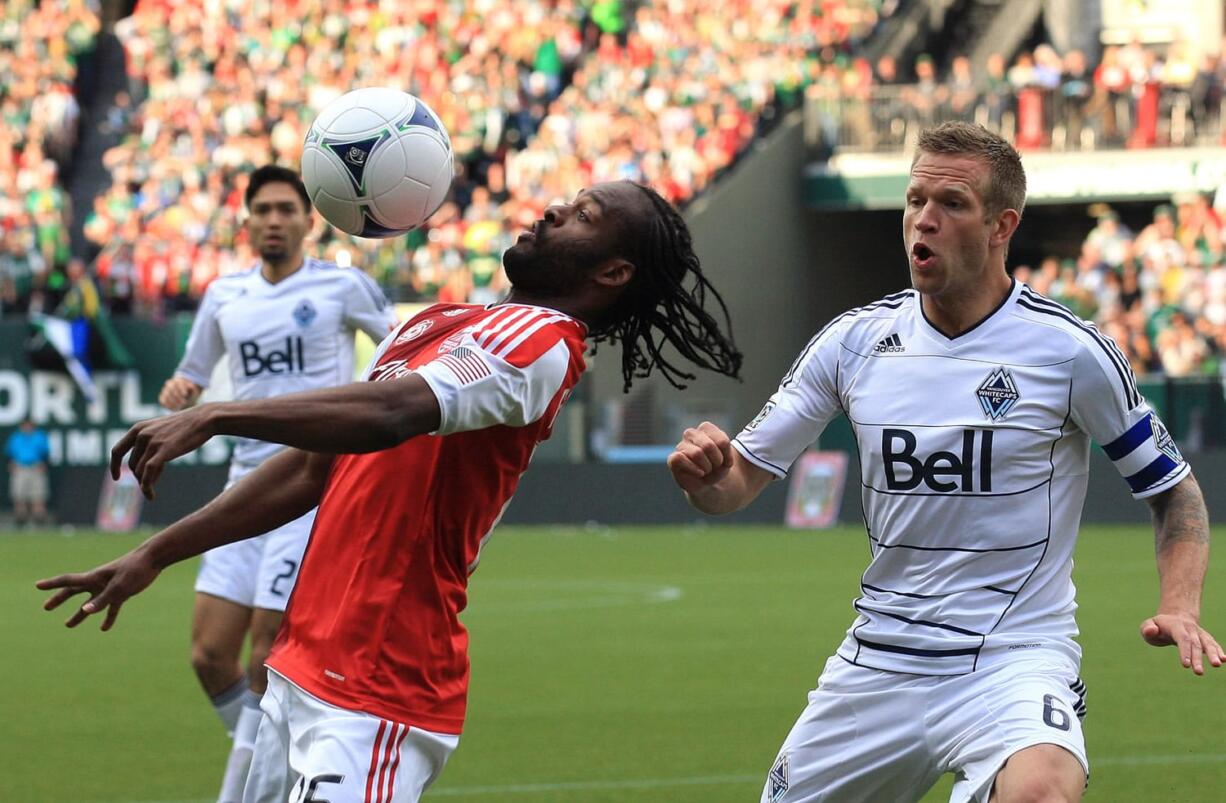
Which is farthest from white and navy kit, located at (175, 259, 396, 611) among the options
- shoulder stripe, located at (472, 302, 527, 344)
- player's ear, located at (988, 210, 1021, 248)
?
shoulder stripe, located at (472, 302, 527, 344)

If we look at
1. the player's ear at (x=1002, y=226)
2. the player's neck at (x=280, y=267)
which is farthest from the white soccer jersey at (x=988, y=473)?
the player's neck at (x=280, y=267)

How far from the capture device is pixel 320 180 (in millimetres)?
5977

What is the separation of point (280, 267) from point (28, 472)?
19.1 metres

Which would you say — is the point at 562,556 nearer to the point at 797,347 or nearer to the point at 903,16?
the point at 797,347

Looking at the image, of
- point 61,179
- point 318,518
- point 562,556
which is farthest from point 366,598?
point 61,179

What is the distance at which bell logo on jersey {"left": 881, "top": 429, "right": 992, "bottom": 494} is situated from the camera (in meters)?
5.10

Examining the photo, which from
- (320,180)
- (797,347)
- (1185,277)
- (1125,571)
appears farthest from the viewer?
(797,347)

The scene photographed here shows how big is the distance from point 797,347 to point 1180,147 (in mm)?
7011

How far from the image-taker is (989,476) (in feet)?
16.7

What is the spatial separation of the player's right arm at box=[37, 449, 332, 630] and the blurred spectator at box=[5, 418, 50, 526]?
23.0m

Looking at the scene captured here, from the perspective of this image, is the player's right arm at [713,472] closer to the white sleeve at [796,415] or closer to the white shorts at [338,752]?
the white sleeve at [796,415]

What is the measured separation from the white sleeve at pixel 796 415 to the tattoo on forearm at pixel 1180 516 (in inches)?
34.6

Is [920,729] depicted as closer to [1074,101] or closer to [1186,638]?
[1186,638]

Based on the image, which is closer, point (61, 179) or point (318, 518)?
point (318, 518)
